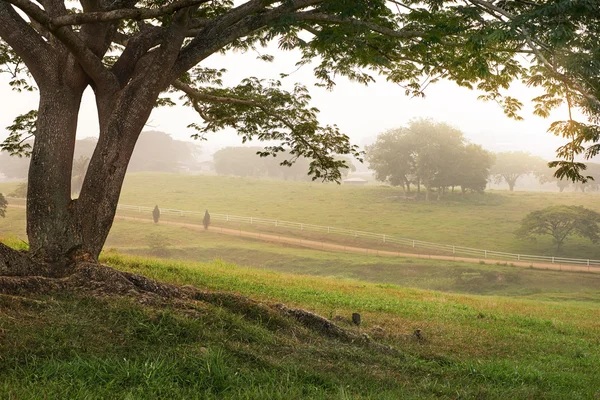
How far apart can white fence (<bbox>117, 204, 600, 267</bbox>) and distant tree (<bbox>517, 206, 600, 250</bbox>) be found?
4.25 meters

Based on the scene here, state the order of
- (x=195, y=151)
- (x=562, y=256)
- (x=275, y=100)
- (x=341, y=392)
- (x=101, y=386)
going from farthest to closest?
(x=195, y=151) → (x=562, y=256) → (x=275, y=100) → (x=341, y=392) → (x=101, y=386)

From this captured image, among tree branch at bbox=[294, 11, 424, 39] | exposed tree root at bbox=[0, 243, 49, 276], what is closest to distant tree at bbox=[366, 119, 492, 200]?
tree branch at bbox=[294, 11, 424, 39]

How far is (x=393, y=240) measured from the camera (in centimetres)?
5325

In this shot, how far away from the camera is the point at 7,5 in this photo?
34.3 ft

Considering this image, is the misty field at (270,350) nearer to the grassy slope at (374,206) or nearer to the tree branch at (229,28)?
the tree branch at (229,28)

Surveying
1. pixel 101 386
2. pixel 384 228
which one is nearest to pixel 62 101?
pixel 101 386

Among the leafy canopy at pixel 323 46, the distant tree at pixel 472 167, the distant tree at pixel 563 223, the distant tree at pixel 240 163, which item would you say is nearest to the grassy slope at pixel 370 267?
the distant tree at pixel 563 223

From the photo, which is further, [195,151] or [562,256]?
[195,151]

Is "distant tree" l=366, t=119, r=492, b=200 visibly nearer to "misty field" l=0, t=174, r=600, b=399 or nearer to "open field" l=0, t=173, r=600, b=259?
"open field" l=0, t=173, r=600, b=259

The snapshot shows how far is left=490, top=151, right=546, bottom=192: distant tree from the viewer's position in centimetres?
10419

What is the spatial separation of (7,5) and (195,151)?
150 m

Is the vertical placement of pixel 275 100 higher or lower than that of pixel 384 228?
higher

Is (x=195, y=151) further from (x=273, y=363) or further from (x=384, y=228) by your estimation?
(x=273, y=363)

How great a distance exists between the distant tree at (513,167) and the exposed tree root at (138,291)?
103599 millimetres
